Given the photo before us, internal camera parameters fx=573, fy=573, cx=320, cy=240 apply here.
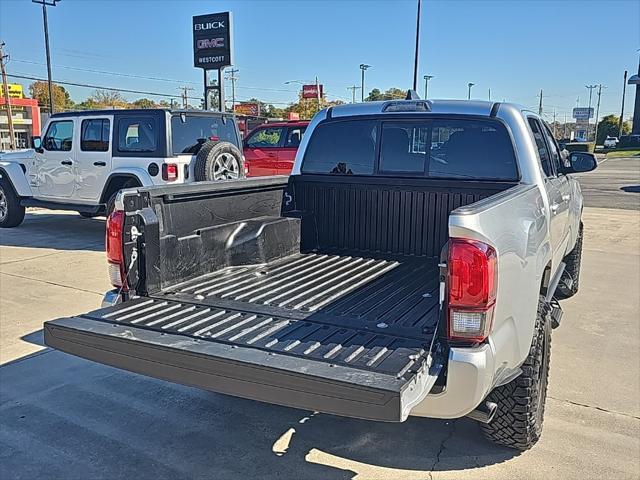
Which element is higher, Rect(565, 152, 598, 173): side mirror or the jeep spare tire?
Rect(565, 152, 598, 173): side mirror

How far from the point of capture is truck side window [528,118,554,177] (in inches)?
169

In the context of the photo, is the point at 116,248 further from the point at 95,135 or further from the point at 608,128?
the point at 608,128

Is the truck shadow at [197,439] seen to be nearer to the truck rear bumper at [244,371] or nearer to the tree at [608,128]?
the truck rear bumper at [244,371]

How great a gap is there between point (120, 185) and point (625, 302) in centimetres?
730

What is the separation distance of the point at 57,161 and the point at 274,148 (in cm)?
487

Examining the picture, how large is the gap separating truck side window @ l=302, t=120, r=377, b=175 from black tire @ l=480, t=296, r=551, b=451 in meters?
1.92

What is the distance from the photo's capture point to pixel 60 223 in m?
11.7

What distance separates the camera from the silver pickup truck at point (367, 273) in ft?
7.69

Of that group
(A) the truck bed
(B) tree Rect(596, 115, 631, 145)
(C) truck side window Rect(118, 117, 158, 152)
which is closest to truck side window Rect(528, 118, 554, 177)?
(A) the truck bed

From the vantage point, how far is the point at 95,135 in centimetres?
925

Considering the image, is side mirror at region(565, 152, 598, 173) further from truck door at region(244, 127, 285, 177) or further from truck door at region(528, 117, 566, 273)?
truck door at region(244, 127, 285, 177)

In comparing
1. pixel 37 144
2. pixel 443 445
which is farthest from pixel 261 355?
pixel 37 144

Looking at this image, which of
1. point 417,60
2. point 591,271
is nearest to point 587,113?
point 417,60

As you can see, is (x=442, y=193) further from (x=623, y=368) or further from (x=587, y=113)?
(x=587, y=113)
